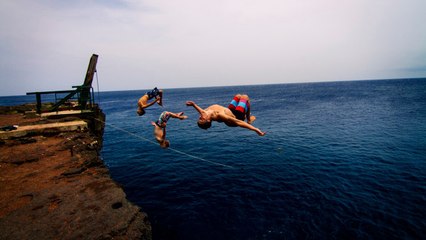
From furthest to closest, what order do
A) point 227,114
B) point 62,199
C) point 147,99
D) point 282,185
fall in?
point 282,185
point 147,99
point 227,114
point 62,199

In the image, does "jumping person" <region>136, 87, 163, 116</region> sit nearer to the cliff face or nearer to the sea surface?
the cliff face

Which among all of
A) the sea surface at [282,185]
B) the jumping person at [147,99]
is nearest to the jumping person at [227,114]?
the jumping person at [147,99]

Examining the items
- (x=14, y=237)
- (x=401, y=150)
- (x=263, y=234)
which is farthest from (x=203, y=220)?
(x=401, y=150)

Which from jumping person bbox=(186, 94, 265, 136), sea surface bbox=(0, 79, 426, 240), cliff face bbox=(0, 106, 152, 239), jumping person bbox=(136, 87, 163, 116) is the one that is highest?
jumping person bbox=(136, 87, 163, 116)

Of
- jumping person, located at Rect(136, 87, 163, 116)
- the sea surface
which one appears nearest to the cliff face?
jumping person, located at Rect(136, 87, 163, 116)

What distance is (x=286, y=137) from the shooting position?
88.7ft

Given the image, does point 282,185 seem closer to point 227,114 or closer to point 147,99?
point 227,114

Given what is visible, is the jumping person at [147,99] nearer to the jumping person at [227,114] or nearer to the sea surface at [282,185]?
the jumping person at [227,114]

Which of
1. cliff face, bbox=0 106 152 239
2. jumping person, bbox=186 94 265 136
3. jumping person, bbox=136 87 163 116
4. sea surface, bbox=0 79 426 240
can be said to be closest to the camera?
cliff face, bbox=0 106 152 239

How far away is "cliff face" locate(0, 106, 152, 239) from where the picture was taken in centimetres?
535

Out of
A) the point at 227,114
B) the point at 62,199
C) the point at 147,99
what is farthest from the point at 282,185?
the point at 62,199

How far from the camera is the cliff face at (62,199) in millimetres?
5346

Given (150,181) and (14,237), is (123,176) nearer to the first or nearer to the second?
(150,181)

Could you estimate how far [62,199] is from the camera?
21.7 feet
